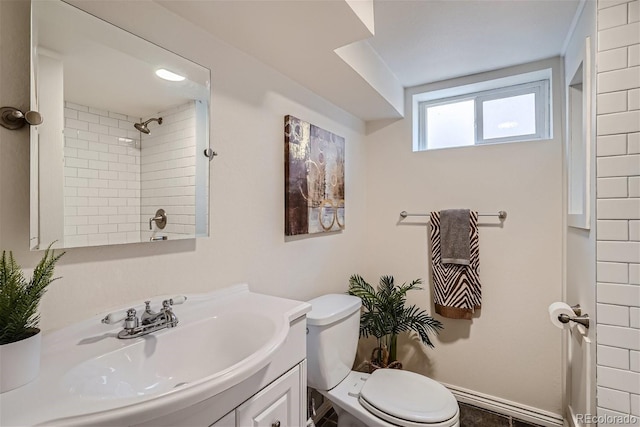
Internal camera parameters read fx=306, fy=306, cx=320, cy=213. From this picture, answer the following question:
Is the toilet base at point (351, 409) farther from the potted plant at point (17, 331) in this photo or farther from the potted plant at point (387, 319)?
the potted plant at point (17, 331)

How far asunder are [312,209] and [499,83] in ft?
4.99

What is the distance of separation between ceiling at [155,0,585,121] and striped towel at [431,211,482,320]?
0.95 metres

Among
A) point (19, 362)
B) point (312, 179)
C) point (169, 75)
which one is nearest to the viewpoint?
point (19, 362)

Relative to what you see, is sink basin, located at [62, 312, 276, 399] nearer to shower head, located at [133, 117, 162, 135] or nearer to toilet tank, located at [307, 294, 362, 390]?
toilet tank, located at [307, 294, 362, 390]

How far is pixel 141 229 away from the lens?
0.99 meters

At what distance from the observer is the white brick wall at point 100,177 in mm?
826

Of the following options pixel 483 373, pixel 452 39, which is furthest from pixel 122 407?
pixel 483 373

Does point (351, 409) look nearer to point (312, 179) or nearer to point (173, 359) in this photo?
point (173, 359)

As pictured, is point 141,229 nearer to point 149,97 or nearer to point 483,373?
point 149,97

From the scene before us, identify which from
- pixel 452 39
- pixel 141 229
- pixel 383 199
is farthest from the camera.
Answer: pixel 383 199

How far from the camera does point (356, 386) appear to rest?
5.10 ft

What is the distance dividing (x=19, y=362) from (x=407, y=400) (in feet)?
4.59

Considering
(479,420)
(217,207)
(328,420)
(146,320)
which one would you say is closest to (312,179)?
(217,207)

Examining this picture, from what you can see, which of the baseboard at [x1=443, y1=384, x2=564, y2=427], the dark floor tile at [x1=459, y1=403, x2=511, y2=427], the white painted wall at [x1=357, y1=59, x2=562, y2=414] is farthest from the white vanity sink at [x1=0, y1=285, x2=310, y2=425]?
the baseboard at [x1=443, y1=384, x2=564, y2=427]
